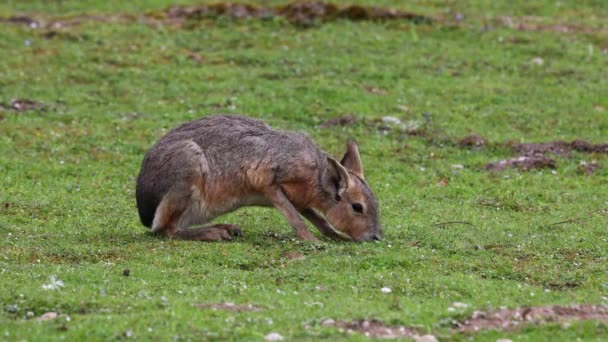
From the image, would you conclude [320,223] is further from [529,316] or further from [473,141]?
[473,141]

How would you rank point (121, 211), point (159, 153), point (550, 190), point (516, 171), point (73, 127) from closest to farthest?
point (159, 153) < point (121, 211) < point (550, 190) < point (516, 171) < point (73, 127)

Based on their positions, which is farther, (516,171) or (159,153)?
(516,171)

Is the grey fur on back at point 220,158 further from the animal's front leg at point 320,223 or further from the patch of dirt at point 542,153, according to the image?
the patch of dirt at point 542,153

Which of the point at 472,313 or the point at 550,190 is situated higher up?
the point at 472,313

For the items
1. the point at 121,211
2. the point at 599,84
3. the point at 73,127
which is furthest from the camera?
the point at 599,84

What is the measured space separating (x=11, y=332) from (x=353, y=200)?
5.06 meters

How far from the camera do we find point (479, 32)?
2408cm

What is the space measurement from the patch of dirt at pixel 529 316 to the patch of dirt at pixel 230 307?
1707 millimetres

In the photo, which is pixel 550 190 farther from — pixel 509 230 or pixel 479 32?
pixel 479 32

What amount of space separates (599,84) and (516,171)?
16.7 feet

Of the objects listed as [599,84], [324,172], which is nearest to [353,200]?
[324,172]

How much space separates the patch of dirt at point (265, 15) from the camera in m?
24.9

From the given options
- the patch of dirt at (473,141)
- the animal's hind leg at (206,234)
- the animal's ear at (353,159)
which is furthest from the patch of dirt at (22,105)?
the animal's ear at (353,159)

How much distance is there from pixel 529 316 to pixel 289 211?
4002mm
